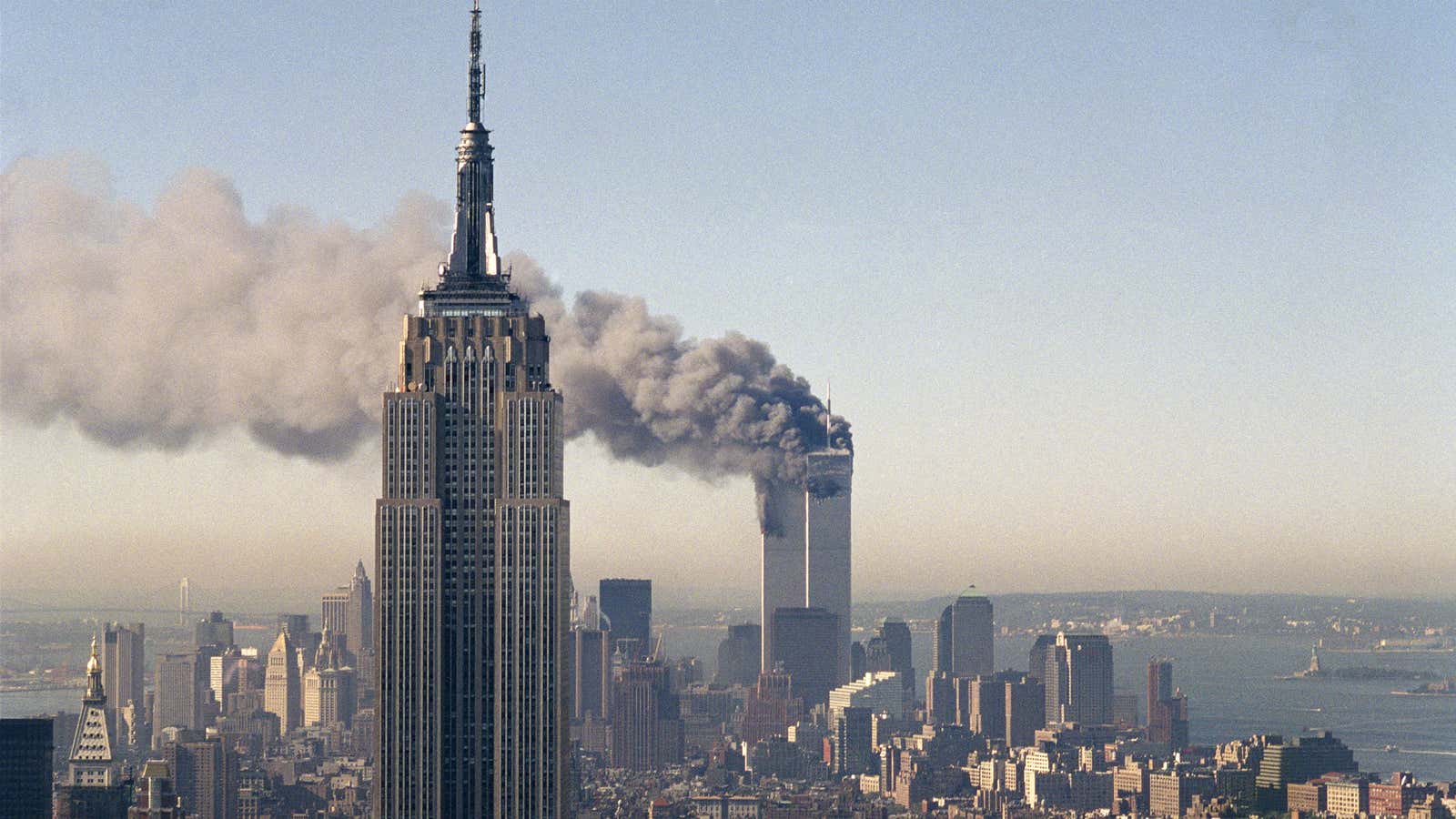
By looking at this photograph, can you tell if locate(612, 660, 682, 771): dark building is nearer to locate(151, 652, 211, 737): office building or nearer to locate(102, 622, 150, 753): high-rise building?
locate(151, 652, 211, 737): office building

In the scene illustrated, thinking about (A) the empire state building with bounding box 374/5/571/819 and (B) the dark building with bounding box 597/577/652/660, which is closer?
(A) the empire state building with bounding box 374/5/571/819

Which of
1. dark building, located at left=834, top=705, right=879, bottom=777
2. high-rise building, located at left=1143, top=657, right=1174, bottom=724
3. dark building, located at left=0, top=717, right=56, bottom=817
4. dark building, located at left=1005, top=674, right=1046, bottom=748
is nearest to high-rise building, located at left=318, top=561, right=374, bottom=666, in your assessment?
dark building, located at left=0, top=717, right=56, bottom=817

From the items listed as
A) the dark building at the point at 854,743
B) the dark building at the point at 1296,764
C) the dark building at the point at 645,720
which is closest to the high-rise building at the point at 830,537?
the dark building at the point at 854,743

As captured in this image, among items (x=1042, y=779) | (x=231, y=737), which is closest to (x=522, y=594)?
(x=231, y=737)

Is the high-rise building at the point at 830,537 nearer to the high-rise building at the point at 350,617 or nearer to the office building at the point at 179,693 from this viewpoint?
the high-rise building at the point at 350,617

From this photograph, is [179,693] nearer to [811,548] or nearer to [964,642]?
[811,548]

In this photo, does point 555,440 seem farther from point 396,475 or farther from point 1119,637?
point 1119,637
